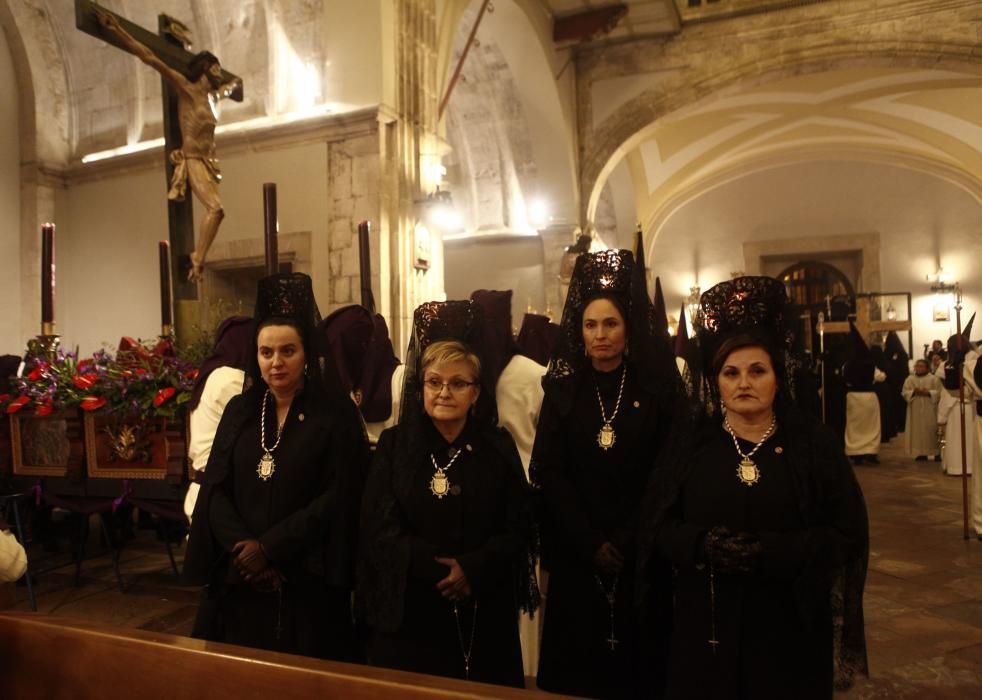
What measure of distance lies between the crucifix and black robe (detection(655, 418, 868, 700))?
3484 millimetres

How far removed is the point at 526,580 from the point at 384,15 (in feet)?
19.1

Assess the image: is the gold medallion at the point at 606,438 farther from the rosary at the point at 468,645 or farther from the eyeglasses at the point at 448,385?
the rosary at the point at 468,645

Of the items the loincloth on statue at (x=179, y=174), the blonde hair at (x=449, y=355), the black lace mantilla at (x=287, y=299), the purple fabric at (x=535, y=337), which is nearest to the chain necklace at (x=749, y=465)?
the blonde hair at (x=449, y=355)

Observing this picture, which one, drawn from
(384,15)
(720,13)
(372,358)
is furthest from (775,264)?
(372,358)

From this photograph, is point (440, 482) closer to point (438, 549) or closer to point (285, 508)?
point (438, 549)

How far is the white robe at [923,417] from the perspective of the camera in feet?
32.4

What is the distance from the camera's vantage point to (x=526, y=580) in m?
2.41

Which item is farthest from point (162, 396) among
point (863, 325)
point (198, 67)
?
point (863, 325)

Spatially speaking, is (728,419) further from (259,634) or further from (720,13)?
(720,13)

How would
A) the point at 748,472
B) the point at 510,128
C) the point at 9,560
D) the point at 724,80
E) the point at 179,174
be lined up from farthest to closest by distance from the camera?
the point at 510,128 < the point at 724,80 < the point at 179,174 < the point at 748,472 < the point at 9,560

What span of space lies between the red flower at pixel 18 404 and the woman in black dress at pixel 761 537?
359 centimetres

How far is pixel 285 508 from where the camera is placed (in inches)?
92.5

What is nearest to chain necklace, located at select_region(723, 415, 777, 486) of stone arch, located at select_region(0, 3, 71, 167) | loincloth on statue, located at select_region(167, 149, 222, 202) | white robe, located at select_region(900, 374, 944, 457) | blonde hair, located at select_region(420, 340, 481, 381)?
blonde hair, located at select_region(420, 340, 481, 381)

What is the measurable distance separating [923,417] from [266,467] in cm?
1002
